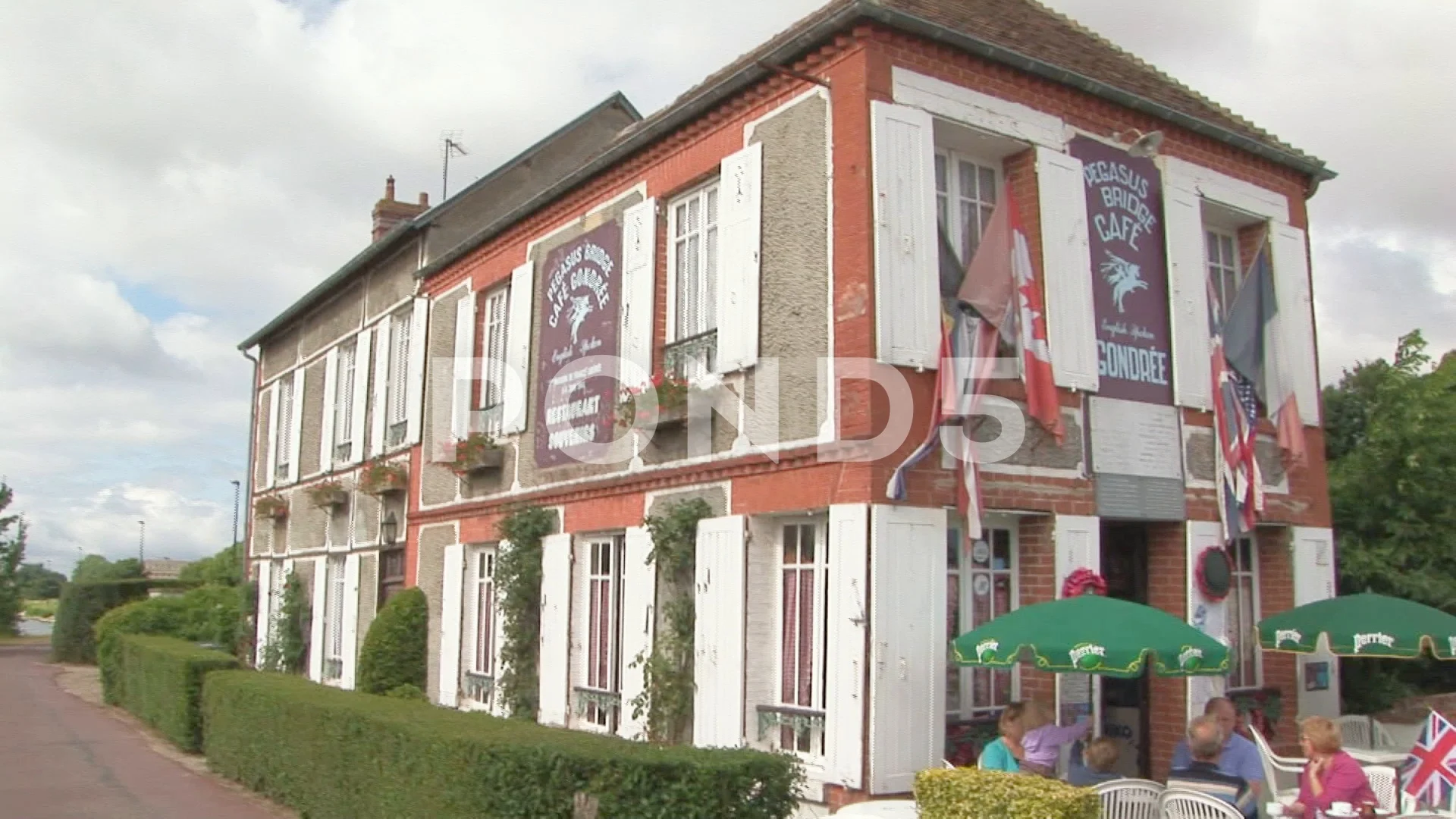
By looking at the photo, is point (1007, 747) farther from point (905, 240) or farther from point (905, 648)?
point (905, 240)

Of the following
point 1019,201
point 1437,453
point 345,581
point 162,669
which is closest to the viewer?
point 1019,201

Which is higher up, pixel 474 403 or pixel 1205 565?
pixel 474 403

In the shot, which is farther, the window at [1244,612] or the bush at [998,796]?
the window at [1244,612]

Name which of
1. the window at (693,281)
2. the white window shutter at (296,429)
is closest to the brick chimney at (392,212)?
the white window shutter at (296,429)

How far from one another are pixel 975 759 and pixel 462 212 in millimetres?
11813

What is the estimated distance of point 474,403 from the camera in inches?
619

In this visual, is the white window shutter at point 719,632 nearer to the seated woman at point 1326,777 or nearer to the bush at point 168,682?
the seated woman at point 1326,777

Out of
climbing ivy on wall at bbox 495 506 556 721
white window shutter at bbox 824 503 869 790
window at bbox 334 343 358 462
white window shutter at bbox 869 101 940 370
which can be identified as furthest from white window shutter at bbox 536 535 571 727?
window at bbox 334 343 358 462

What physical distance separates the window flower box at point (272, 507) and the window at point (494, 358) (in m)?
9.38

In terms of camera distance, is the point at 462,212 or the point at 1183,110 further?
the point at 462,212

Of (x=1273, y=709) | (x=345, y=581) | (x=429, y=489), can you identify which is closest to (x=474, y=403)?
(x=429, y=489)

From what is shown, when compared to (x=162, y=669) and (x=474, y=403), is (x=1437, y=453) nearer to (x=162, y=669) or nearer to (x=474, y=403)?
(x=474, y=403)

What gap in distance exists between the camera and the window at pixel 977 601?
9.45 m

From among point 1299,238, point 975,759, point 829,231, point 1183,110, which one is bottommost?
point 975,759
